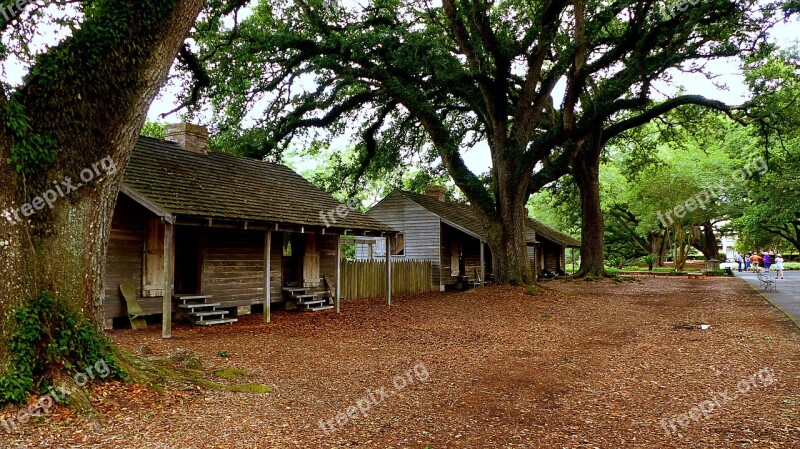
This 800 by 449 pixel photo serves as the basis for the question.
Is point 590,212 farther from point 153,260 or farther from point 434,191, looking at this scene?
point 153,260

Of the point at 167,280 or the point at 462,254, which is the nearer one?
the point at 167,280

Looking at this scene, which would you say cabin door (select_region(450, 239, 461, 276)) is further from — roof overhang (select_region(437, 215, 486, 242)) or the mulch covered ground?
the mulch covered ground

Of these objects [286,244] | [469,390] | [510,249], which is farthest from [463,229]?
[469,390]

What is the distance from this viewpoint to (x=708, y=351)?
9.37 m

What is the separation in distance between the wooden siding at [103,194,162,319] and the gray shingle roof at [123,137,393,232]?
0.91m

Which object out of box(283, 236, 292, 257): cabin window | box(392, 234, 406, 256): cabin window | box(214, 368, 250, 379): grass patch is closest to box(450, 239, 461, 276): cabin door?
box(392, 234, 406, 256): cabin window

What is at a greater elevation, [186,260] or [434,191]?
[434,191]

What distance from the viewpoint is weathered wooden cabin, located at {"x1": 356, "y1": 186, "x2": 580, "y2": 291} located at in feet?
81.1

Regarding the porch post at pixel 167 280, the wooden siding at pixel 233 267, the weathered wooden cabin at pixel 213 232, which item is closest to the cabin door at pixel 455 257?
the weathered wooden cabin at pixel 213 232

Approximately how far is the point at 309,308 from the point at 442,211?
11593mm

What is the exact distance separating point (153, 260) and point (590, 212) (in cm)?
2336

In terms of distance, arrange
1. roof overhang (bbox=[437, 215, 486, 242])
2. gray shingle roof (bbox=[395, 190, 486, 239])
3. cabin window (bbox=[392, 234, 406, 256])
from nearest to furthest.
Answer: roof overhang (bbox=[437, 215, 486, 242]) < gray shingle roof (bbox=[395, 190, 486, 239]) < cabin window (bbox=[392, 234, 406, 256])

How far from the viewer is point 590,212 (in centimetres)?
2886

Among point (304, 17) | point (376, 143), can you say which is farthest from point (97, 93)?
point (376, 143)
